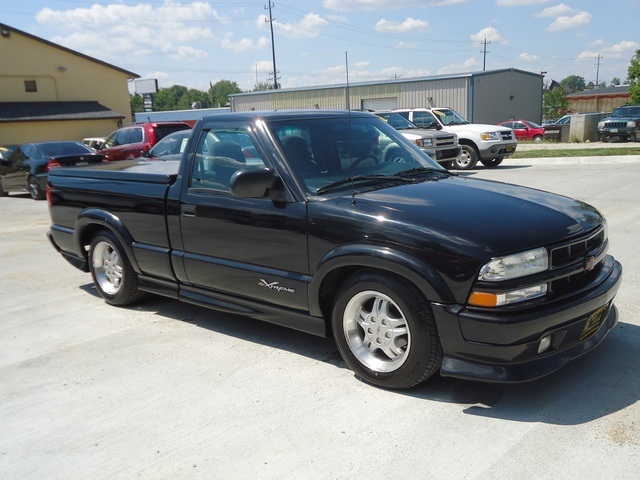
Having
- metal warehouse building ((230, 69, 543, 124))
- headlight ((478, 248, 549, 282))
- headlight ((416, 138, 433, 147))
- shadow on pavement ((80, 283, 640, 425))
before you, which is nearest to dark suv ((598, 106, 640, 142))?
metal warehouse building ((230, 69, 543, 124))

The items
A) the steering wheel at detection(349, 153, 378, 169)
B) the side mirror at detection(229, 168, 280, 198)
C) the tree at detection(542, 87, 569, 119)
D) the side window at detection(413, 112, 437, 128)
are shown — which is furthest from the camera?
the tree at detection(542, 87, 569, 119)

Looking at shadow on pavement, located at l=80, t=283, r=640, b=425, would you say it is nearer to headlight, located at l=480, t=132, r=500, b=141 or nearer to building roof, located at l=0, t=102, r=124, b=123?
headlight, located at l=480, t=132, r=500, b=141

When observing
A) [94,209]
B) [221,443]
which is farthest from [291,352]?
[94,209]

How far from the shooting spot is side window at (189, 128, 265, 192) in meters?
4.66

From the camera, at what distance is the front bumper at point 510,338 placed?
11.0 ft

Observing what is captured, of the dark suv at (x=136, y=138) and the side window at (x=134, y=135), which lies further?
the side window at (x=134, y=135)

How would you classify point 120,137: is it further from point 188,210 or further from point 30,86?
point 30,86

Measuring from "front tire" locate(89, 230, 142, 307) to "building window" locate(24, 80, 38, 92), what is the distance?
36673 mm

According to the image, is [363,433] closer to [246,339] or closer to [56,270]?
[246,339]

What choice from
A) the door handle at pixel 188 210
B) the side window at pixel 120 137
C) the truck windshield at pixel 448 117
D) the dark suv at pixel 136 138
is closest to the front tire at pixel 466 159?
the truck windshield at pixel 448 117

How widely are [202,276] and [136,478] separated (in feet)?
6.70

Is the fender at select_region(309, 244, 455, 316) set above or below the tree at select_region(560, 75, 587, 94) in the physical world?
below

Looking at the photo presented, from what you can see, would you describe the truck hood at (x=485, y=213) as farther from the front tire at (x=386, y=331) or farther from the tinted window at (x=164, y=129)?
the tinted window at (x=164, y=129)

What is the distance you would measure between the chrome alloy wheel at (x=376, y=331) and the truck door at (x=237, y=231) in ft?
1.36
